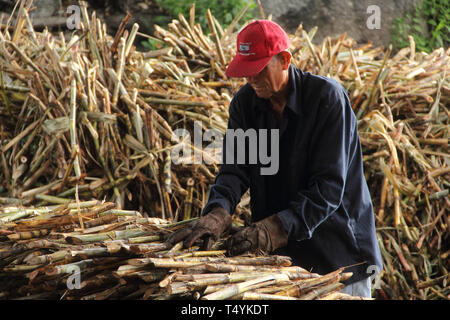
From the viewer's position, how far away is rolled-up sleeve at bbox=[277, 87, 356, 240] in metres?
2.37

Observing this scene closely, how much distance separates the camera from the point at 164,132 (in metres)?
3.77

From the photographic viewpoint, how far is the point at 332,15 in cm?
781

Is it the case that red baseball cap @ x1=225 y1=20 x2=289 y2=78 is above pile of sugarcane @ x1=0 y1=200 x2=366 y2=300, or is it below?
above

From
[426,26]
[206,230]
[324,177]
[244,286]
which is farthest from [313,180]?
[426,26]

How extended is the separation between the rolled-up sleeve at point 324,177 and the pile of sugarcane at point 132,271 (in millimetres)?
280

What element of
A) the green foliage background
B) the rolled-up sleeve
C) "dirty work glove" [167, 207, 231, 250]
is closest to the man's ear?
the rolled-up sleeve

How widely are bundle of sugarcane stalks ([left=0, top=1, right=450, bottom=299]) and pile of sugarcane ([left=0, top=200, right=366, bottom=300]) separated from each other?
4.50 feet

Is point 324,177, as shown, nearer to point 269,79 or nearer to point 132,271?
point 269,79

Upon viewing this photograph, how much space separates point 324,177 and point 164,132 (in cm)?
163

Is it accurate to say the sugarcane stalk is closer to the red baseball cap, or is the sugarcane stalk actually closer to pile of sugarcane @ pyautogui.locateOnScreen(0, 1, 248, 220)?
the red baseball cap

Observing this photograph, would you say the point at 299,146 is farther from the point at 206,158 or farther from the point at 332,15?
the point at 332,15

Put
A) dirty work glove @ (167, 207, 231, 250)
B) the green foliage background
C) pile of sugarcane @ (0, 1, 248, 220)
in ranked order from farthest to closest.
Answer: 1. the green foliage background
2. pile of sugarcane @ (0, 1, 248, 220)
3. dirty work glove @ (167, 207, 231, 250)
